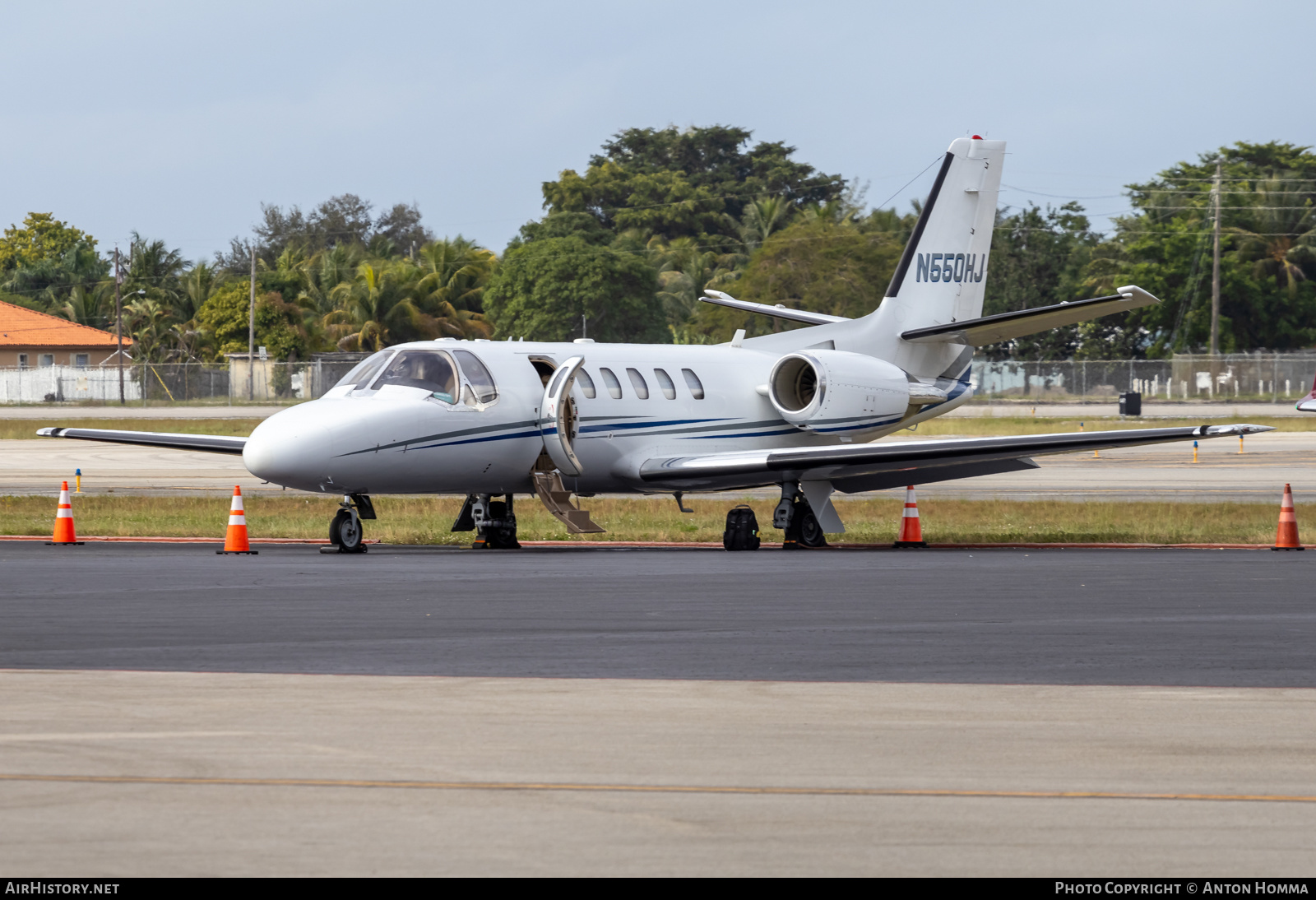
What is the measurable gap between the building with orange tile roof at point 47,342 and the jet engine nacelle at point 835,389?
78.3 m

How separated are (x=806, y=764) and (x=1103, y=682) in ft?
10.2

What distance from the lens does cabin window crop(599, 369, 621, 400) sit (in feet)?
74.2

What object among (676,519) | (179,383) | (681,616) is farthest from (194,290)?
(681,616)

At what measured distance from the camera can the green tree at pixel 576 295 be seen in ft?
276

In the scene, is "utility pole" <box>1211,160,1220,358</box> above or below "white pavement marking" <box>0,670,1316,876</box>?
above

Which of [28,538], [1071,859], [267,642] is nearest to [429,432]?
[28,538]

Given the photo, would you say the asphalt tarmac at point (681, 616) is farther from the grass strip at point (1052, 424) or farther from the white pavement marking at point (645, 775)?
the grass strip at point (1052, 424)

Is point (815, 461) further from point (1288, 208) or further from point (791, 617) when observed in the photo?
point (1288, 208)

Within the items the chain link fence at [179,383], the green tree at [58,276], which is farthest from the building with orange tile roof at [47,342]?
the green tree at [58,276]

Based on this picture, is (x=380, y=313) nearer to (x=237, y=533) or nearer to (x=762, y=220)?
(x=762, y=220)

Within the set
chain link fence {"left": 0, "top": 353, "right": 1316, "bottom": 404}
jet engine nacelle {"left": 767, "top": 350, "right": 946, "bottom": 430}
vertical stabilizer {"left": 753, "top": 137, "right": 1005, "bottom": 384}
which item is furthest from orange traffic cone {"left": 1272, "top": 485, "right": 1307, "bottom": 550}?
chain link fence {"left": 0, "top": 353, "right": 1316, "bottom": 404}

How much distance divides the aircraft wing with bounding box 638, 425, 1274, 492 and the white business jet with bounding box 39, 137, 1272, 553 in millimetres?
33

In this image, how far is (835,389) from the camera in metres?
24.2

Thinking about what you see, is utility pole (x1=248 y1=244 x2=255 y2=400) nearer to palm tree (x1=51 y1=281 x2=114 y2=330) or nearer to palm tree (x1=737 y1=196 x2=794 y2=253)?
palm tree (x1=51 y1=281 x2=114 y2=330)
